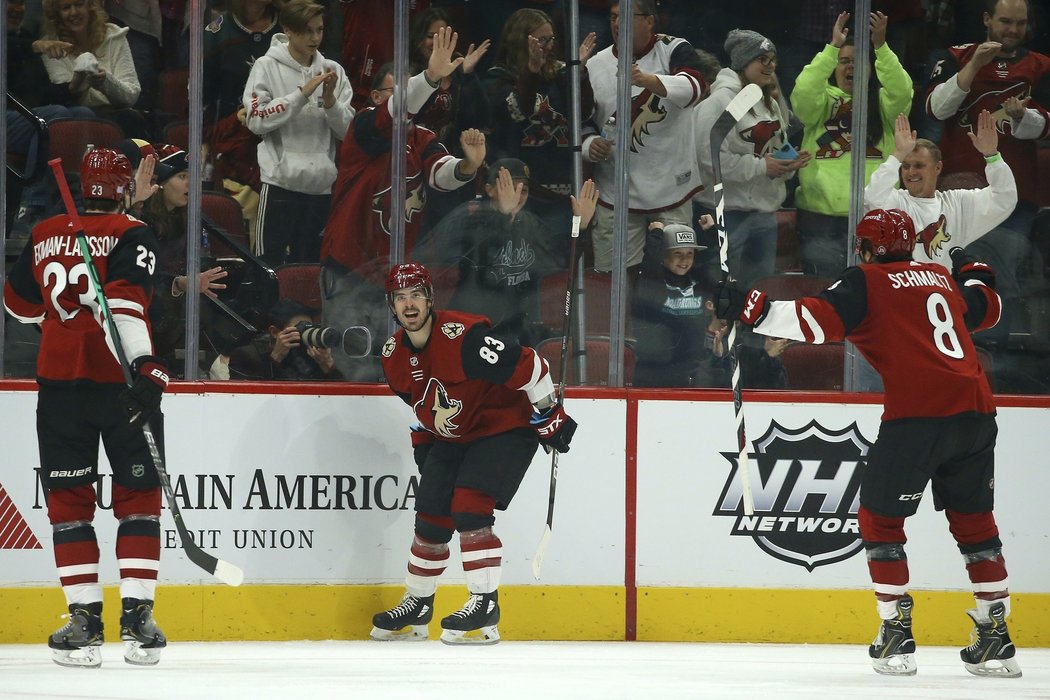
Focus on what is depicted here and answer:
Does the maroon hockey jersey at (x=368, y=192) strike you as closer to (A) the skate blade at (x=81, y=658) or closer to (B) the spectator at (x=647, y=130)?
(B) the spectator at (x=647, y=130)

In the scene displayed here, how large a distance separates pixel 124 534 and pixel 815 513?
7.59ft

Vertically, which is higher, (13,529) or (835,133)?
(835,133)

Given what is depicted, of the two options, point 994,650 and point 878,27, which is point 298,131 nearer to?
point 878,27

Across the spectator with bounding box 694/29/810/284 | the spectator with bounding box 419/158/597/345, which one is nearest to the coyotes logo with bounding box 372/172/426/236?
the spectator with bounding box 419/158/597/345

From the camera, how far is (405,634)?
4.55 m

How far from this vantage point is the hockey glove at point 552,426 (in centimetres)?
436

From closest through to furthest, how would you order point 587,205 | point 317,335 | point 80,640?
point 80,640 → point 317,335 → point 587,205

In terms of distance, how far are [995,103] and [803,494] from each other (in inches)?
66.4

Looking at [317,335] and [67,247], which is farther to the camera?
[317,335]

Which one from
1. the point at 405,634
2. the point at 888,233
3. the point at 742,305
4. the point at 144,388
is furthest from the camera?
the point at 405,634

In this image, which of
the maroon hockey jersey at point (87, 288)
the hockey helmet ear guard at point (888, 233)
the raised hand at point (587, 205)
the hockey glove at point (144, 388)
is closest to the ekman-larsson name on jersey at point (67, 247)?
the maroon hockey jersey at point (87, 288)

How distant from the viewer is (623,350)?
4812 millimetres

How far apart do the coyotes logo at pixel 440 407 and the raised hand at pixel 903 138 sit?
189 centimetres

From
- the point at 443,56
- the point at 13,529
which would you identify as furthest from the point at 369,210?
the point at 13,529
